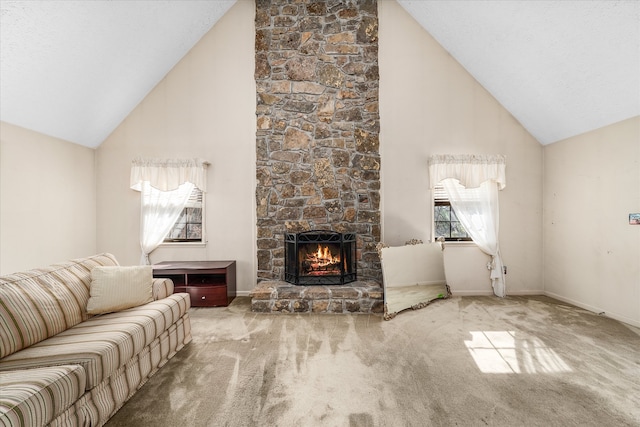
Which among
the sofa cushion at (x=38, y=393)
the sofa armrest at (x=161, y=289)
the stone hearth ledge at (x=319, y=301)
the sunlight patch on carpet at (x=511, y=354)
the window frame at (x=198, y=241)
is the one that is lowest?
the sunlight patch on carpet at (x=511, y=354)

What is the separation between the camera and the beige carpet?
1772 millimetres

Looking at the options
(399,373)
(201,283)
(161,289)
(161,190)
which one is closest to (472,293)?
(399,373)

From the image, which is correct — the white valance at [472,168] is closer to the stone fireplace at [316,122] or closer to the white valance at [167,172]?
the stone fireplace at [316,122]

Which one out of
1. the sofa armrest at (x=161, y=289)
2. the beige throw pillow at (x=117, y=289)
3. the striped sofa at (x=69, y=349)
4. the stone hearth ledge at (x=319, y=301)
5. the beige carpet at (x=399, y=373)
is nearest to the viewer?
the striped sofa at (x=69, y=349)

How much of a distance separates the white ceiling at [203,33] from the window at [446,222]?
158cm

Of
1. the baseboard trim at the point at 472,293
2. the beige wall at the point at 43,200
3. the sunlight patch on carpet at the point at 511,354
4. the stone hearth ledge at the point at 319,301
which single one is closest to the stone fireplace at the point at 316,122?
the stone hearth ledge at the point at 319,301

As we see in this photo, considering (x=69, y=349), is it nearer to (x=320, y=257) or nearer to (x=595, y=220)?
(x=320, y=257)

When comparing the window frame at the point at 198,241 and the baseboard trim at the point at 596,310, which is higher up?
the window frame at the point at 198,241

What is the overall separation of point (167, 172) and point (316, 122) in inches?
89.1

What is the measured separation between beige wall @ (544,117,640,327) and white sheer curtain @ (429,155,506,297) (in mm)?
706

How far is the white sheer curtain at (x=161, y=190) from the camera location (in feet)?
13.9

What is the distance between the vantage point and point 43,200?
3.57 metres

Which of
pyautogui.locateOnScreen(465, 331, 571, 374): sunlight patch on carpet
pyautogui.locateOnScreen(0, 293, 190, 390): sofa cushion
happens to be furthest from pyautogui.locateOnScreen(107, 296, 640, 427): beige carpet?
pyautogui.locateOnScreen(0, 293, 190, 390): sofa cushion

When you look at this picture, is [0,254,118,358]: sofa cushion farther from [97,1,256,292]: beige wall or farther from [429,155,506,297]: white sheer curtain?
[429,155,506,297]: white sheer curtain
